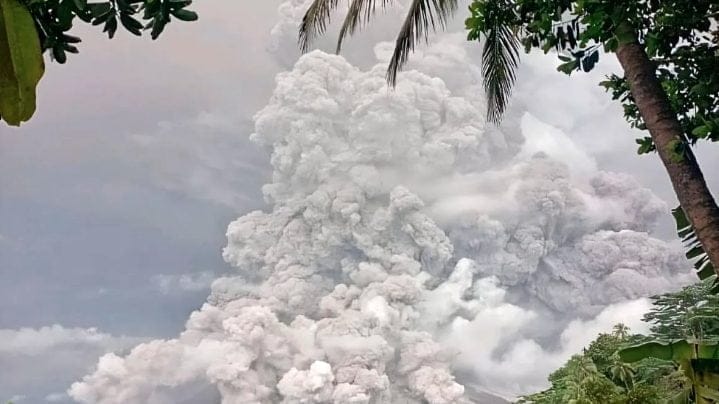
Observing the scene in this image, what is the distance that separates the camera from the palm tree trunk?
1648mm

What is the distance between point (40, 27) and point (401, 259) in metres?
12.5

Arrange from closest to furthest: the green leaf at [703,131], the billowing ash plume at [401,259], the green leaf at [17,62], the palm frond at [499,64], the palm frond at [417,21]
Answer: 1. the green leaf at [17,62]
2. the green leaf at [703,131]
3. the palm frond at [499,64]
4. the palm frond at [417,21]
5. the billowing ash plume at [401,259]

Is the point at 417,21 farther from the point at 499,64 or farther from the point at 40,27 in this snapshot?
the point at 40,27

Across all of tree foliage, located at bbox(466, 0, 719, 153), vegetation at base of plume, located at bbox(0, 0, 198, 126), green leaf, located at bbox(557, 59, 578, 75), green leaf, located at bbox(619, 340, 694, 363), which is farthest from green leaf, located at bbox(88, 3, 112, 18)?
green leaf, located at bbox(619, 340, 694, 363)

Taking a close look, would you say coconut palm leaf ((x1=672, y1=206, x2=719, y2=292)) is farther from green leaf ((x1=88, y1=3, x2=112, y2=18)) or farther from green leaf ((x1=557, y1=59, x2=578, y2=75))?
green leaf ((x1=88, y1=3, x2=112, y2=18))

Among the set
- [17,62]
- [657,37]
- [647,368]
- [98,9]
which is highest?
[647,368]

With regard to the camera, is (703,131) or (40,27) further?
(703,131)

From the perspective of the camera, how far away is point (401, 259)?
1305cm

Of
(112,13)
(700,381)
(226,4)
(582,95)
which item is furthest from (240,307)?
(112,13)

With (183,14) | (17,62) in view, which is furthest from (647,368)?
(17,62)

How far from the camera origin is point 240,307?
41.0ft

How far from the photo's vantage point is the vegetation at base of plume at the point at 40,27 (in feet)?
1.94

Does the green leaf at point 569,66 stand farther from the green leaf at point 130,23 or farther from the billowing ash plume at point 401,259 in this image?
the billowing ash plume at point 401,259

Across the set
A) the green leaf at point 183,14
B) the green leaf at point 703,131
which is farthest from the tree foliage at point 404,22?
the green leaf at point 183,14
